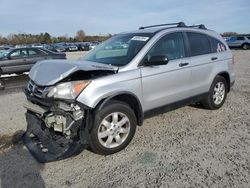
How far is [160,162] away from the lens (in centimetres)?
373

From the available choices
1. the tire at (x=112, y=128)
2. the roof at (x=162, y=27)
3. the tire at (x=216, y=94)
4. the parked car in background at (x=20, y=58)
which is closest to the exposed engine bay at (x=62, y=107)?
the tire at (x=112, y=128)

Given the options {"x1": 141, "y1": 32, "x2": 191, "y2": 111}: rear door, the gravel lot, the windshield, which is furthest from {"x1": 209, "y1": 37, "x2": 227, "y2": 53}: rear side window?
the windshield

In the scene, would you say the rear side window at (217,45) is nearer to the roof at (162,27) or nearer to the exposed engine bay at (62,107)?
the roof at (162,27)

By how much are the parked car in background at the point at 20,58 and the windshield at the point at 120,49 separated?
8.40 m

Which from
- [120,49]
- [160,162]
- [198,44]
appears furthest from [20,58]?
[160,162]

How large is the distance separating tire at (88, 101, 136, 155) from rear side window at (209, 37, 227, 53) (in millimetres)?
2824

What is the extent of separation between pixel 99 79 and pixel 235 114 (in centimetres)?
340

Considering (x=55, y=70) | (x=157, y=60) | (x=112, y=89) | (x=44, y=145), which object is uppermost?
(x=157, y=60)

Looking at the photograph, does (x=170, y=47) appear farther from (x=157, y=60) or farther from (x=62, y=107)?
(x=62, y=107)

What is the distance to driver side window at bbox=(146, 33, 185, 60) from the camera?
4594 mm

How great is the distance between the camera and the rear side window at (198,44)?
17.4 feet

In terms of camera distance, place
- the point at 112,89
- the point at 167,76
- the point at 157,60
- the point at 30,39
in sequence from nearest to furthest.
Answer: the point at 112,89
the point at 157,60
the point at 167,76
the point at 30,39

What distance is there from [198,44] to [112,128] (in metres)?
2.74

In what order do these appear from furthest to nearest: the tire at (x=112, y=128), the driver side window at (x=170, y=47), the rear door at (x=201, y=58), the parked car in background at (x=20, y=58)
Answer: the parked car in background at (x=20, y=58) → the rear door at (x=201, y=58) → the driver side window at (x=170, y=47) → the tire at (x=112, y=128)
